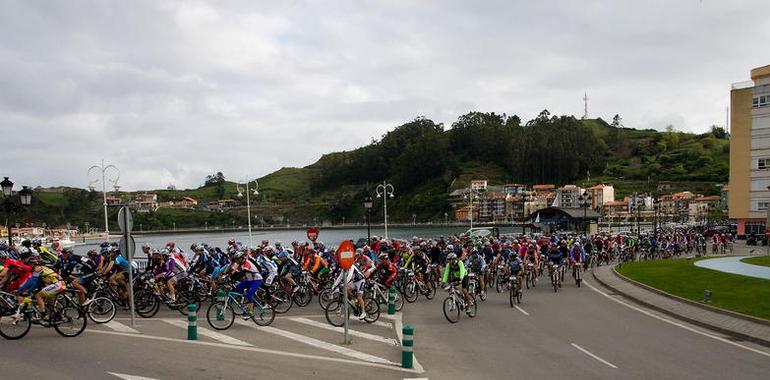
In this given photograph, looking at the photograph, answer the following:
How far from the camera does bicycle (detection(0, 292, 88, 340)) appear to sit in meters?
11.7

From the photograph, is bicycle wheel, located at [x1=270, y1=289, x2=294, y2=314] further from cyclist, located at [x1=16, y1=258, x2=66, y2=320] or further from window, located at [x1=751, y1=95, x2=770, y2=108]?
window, located at [x1=751, y1=95, x2=770, y2=108]

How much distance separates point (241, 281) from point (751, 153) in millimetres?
68392

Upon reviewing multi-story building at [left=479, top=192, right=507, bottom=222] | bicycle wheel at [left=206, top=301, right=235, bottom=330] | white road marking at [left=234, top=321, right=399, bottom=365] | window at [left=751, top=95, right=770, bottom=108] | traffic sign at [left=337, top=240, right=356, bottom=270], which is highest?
window at [left=751, top=95, right=770, bottom=108]

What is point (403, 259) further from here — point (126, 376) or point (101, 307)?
point (126, 376)

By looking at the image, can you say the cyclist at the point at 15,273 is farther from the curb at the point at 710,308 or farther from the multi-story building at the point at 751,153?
the multi-story building at the point at 751,153

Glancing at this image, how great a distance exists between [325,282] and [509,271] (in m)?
6.38

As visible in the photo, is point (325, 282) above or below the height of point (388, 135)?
below

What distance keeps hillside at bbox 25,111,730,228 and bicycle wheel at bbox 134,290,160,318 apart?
14246cm

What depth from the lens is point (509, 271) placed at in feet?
61.0

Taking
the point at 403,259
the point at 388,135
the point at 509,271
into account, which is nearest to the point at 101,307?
the point at 403,259

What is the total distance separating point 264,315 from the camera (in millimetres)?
14047

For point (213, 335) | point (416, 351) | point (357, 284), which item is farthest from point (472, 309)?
point (213, 335)

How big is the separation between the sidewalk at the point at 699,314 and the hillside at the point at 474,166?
13666 cm

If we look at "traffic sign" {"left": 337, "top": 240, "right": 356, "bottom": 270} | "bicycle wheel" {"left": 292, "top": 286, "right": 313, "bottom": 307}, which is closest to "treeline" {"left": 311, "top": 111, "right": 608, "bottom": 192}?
"bicycle wheel" {"left": 292, "top": 286, "right": 313, "bottom": 307}
